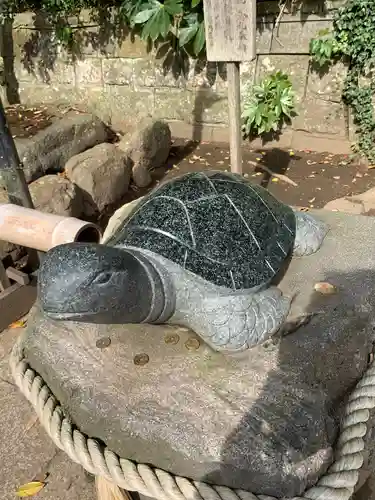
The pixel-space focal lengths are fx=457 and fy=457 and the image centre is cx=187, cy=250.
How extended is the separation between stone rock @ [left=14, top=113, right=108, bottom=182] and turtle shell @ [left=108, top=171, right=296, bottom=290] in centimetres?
256

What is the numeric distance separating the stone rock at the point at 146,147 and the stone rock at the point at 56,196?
Result: 84 cm

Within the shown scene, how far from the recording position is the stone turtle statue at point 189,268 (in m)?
1.21

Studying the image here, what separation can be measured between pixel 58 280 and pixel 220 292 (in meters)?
0.50

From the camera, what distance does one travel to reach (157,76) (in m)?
4.85

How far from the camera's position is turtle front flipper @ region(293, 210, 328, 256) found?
1.83 m

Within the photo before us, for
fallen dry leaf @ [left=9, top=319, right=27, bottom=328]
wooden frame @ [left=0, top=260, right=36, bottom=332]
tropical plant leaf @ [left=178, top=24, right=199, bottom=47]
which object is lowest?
fallen dry leaf @ [left=9, top=319, right=27, bottom=328]

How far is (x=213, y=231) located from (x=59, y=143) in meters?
3.07

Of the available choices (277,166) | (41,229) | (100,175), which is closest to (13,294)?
(41,229)

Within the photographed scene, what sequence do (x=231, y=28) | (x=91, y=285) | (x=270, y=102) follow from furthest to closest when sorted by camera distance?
(x=270, y=102) → (x=231, y=28) → (x=91, y=285)

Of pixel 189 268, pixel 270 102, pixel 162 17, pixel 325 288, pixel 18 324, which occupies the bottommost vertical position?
pixel 18 324

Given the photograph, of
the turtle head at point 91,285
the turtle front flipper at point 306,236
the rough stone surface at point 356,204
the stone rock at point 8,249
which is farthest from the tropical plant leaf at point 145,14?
the turtle head at point 91,285

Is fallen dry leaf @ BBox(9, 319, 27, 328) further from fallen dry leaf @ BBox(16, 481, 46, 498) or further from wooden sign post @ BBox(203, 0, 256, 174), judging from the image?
wooden sign post @ BBox(203, 0, 256, 174)

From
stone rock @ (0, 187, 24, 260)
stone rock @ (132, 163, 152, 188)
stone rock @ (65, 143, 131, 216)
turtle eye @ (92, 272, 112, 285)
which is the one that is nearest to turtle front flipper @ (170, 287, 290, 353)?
turtle eye @ (92, 272, 112, 285)

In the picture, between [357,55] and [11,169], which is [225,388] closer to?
[11,169]
